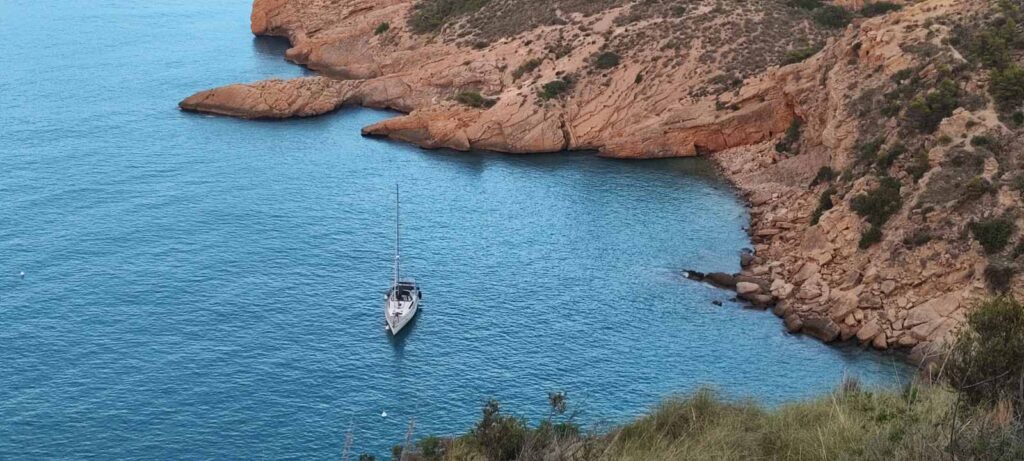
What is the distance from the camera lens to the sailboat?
71.4 metres

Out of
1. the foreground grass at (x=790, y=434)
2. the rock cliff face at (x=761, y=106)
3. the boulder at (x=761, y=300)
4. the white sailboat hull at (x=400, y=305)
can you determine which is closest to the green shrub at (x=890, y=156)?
the rock cliff face at (x=761, y=106)

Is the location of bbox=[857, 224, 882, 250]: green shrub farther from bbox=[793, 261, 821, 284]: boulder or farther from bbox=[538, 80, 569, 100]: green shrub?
bbox=[538, 80, 569, 100]: green shrub

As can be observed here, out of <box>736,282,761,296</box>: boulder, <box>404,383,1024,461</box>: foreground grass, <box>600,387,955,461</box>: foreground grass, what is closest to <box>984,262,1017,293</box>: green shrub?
<box>736,282,761,296</box>: boulder

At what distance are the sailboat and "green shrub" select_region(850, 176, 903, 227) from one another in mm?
27677

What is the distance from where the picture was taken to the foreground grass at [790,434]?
81.9ft

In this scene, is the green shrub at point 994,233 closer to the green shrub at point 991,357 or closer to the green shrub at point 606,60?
the green shrub at point 991,357

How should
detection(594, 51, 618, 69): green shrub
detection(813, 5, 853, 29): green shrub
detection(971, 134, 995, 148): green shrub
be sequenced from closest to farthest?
detection(971, 134, 995, 148): green shrub → detection(594, 51, 618, 69): green shrub → detection(813, 5, 853, 29): green shrub

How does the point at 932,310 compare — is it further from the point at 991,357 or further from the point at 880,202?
the point at 991,357

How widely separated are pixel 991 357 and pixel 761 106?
7489 centimetres

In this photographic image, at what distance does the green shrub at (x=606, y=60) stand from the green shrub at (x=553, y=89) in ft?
11.9

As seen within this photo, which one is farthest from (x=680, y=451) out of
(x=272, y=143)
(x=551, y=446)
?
(x=272, y=143)

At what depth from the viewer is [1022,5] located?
87750 millimetres

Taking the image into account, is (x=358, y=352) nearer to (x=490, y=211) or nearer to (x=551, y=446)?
(x=490, y=211)

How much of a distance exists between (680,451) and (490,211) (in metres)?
63.3
